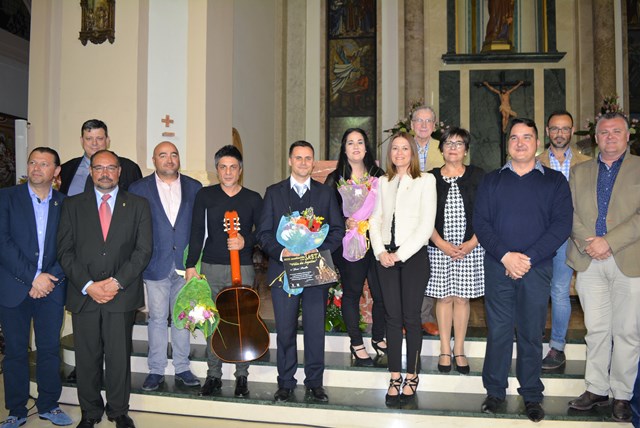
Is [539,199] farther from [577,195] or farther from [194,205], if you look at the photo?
[194,205]

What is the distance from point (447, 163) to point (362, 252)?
827 mm

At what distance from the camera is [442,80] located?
34.4 feet

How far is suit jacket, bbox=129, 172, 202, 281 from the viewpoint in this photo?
12.1 ft

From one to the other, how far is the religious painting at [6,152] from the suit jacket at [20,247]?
804cm

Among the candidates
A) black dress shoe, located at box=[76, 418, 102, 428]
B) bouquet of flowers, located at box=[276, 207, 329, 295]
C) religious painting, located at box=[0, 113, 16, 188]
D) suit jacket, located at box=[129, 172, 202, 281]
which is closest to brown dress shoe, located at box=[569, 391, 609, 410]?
bouquet of flowers, located at box=[276, 207, 329, 295]

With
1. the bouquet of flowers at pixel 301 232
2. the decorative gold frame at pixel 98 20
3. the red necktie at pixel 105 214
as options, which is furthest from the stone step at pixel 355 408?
the decorative gold frame at pixel 98 20

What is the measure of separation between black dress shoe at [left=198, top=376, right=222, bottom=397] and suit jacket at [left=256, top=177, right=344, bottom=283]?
851 millimetres

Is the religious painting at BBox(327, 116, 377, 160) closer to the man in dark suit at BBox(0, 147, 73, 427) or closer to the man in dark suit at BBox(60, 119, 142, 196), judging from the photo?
the man in dark suit at BBox(60, 119, 142, 196)

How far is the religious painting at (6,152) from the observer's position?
10430 mm

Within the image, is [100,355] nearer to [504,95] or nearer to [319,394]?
[319,394]

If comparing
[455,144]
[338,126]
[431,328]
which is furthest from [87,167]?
[338,126]

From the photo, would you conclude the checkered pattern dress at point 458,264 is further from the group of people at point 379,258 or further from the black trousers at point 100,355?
the black trousers at point 100,355

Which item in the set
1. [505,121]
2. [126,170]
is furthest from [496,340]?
[505,121]

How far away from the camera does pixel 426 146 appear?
4105mm
